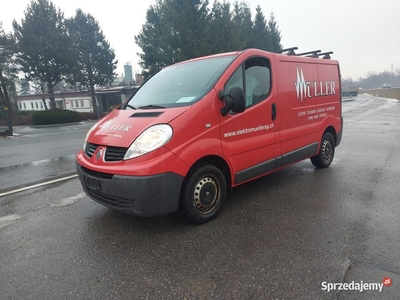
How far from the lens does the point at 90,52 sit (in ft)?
113

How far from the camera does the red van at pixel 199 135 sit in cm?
300

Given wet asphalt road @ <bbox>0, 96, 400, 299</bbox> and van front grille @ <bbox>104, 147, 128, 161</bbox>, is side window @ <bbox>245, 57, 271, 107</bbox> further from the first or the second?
van front grille @ <bbox>104, 147, 128, 161</bbox>

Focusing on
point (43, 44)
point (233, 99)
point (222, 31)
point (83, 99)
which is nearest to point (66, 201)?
point (233, 99)

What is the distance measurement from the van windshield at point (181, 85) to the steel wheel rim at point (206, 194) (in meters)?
0.96

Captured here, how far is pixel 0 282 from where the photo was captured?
2.54m

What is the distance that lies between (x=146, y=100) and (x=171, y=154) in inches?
52.1

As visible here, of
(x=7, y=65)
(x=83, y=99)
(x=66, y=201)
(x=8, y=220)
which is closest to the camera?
(x=8, y=220)

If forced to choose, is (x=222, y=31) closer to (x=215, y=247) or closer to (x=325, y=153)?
(x=325, y=153)

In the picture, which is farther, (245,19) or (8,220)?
(245,19)

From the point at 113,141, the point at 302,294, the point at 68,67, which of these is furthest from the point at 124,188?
the point at 68,67

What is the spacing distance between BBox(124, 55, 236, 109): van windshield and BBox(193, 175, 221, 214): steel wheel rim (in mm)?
957

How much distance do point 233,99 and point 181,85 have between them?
2.81 ft

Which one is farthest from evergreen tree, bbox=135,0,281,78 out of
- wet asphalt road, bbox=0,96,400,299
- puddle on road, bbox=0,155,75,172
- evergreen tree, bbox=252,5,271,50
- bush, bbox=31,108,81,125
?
wet asphalt road, bbox=0,96,400,299

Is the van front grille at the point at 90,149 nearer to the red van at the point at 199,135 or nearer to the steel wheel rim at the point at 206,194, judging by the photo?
the red van at the point at 199,135
